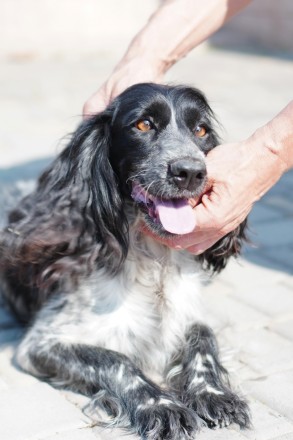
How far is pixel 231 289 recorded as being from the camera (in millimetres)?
4891

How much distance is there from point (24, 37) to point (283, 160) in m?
9.11

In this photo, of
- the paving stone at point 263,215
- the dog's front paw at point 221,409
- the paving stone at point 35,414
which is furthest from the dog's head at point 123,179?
the paving stone at point 263,215

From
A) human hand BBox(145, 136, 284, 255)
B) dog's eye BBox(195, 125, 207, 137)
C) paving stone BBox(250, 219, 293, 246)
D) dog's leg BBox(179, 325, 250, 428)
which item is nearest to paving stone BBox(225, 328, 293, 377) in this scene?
dog's leg BBox(179, 325, 250, 428)

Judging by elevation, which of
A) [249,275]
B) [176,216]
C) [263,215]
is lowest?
[263,215]

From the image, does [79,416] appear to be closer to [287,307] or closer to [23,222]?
[23,222]

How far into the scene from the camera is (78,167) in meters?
3.92

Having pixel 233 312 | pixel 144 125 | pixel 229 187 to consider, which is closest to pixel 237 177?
pixel 229 187

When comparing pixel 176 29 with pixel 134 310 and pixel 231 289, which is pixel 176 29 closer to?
pixel 231 289

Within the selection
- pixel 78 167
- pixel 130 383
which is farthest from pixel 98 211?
pixel 130 383

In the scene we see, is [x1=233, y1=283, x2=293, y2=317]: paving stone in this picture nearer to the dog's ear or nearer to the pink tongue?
the dog's ear

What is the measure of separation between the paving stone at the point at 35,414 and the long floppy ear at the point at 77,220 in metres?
0.54

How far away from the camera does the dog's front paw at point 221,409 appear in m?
3.44

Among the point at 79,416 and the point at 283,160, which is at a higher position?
the point at 283,160

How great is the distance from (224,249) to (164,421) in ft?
3.12
